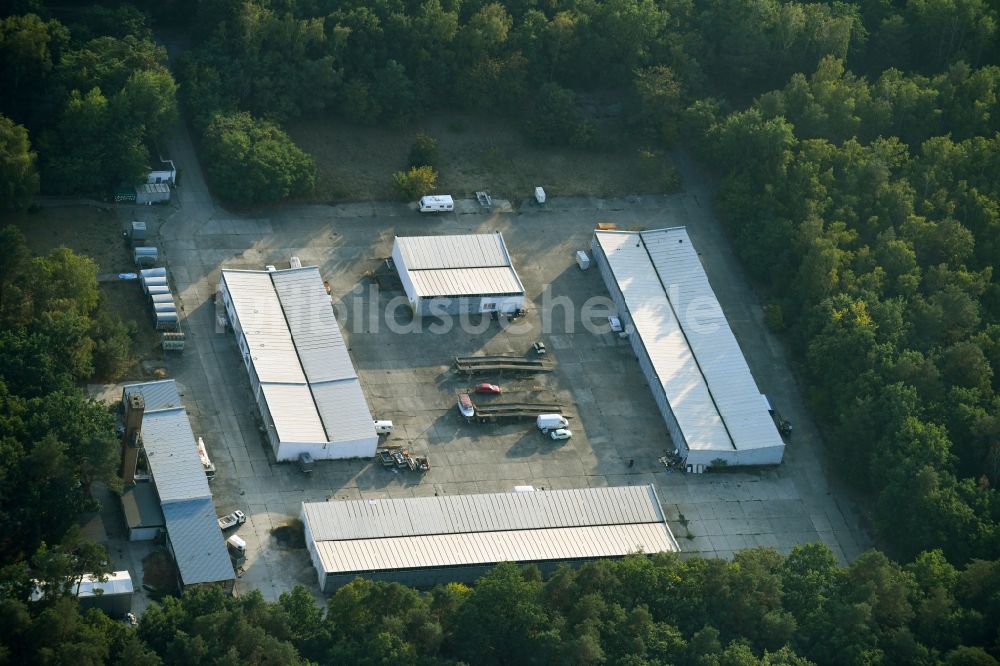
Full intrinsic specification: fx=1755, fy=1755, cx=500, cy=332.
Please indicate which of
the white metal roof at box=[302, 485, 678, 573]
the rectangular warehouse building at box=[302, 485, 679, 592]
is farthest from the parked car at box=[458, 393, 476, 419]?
the white metal roof at box=[302, 485, 678, 573]

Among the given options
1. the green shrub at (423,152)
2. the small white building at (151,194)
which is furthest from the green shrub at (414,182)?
the small white building at (151,194)

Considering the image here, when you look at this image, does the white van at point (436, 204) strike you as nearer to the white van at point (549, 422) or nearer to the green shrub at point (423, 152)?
the green shrub at point (423, 152)

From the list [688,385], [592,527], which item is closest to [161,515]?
[592,527]

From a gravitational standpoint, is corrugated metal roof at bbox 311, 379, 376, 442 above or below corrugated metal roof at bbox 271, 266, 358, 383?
below

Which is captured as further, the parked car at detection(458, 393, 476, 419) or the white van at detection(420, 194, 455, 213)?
the white van at detection(420, 194, 455, 213)

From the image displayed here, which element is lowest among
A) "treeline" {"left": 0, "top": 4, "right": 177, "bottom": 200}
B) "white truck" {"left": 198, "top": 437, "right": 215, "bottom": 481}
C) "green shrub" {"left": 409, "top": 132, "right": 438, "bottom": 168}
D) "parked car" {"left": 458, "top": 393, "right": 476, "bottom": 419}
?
"parked car" {"left": 458, "top": 393, "right": 476, "bottom": 419}

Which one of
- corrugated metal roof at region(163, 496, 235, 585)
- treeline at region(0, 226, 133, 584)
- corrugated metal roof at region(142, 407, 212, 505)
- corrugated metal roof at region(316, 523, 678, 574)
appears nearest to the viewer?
treeline at region(0, 226, 133, 584)

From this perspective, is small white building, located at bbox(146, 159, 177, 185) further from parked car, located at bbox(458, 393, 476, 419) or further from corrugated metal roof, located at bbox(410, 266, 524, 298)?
parked car, located at bbox(458, 393, 476, 419)

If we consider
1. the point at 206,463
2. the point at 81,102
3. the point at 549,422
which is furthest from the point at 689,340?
the point at 81,102

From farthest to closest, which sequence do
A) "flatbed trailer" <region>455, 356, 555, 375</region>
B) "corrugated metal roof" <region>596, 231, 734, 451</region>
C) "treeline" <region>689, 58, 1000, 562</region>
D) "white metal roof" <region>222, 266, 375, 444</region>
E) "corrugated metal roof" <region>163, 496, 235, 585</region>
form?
1. "flatbed trailer" <region>455, 356, 555, 375</region>
2. "corrugated metal roof" <region>596, 231, 734, 451</region>
3. "treeline" <region>689, 58, 1000, 562</region>
4. "white metal roof" <region>222, 266, 375, 444</region>
5. "corrugated metal roof" <region>163, 496, 235, 585</region>
